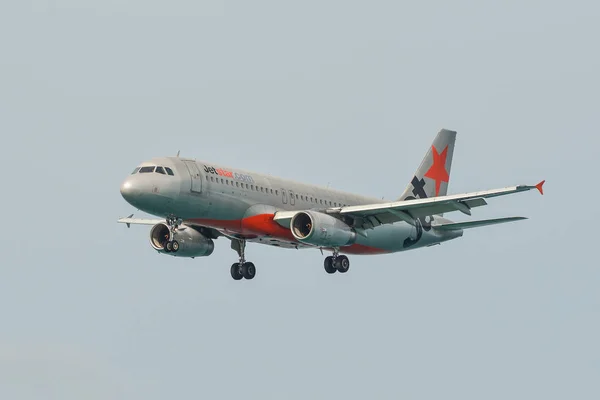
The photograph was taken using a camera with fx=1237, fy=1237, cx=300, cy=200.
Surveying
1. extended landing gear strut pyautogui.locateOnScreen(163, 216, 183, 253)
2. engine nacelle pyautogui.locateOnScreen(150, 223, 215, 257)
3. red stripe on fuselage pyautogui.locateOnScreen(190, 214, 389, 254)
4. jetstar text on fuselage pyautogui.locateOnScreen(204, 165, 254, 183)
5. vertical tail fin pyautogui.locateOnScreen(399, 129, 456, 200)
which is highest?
vertical tail fin pyautogui.locateOnScreen(399, 129, 456, 200)

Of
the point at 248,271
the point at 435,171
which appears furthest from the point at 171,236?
the point at 435,171

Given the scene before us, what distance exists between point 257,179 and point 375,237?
8.19m

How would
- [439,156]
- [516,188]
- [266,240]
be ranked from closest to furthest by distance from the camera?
[516,188], [266,240], [439,156]

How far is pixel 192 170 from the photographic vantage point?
5816 centimetres

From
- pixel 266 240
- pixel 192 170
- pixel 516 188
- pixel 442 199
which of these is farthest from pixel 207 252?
pixel 516 188

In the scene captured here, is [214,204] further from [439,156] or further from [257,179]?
[439,156]

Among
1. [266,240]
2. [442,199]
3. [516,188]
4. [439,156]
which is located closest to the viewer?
[516,188]

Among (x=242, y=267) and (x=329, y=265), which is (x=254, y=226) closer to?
(x=242, y=267)

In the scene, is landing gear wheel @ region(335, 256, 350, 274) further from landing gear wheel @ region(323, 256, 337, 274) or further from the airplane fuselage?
the airplane fuselage

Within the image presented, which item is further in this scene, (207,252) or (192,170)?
(207,252)

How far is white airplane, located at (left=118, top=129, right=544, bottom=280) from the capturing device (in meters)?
57.3

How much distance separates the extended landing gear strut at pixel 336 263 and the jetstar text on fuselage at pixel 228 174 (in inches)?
260

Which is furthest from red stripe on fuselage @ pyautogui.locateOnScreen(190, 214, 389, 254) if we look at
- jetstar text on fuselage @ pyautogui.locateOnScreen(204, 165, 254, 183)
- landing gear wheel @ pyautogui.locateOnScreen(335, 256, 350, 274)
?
landing gear wheel @ pyautogui.locateOnScreen(335, 256, 350, 274)

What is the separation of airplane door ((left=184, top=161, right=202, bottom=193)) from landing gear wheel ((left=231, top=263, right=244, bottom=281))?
27.5 ft
